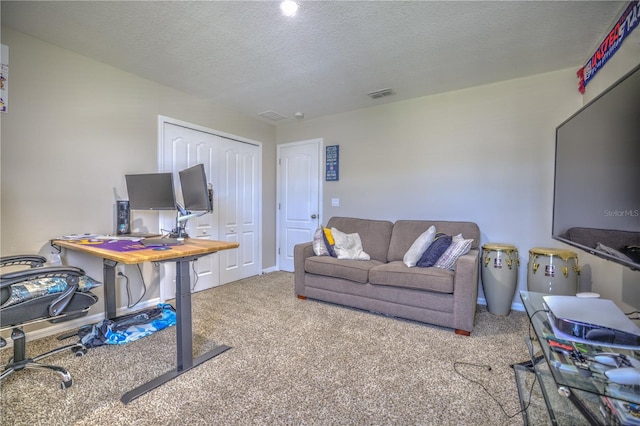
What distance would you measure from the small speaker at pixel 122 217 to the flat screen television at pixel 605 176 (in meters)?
3.39

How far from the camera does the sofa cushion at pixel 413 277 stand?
2371 mm

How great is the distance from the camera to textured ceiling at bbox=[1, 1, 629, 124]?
1900 millimetres

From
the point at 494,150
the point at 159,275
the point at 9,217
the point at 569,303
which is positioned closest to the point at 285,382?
the point at 569,303

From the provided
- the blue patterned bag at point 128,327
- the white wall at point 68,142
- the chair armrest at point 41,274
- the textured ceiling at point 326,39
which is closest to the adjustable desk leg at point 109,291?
the blue patterned bag at point 128,327

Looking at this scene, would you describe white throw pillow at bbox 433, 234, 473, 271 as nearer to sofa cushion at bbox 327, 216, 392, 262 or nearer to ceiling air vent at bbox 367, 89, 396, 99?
sofa cushion at bbox 327, 216, 392, 262

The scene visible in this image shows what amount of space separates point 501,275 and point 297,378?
216 cm

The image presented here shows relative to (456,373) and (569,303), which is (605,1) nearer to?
(569,303)

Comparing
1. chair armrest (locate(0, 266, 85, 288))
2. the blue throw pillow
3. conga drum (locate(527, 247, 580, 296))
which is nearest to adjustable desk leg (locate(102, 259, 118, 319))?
chair armrest (locate(0, 266, 85, 288))

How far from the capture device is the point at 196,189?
215cm

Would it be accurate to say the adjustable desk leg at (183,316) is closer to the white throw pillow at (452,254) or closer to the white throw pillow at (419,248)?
the white throw pillow at (419,248)

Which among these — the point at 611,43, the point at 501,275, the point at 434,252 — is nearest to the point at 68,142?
the point at 434,252

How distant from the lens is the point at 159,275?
3098 millimetres

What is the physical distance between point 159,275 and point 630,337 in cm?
355

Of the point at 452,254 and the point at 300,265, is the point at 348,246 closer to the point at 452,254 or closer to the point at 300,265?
the point at 300,265
